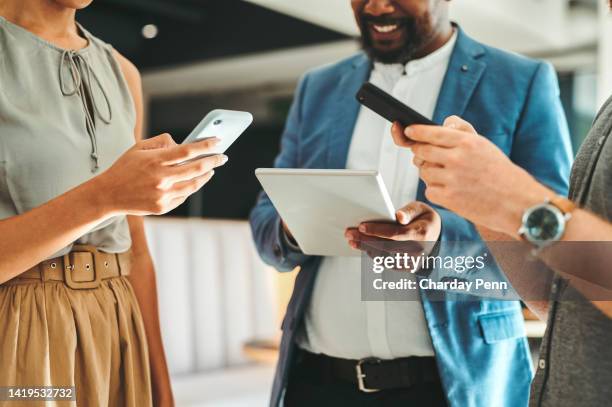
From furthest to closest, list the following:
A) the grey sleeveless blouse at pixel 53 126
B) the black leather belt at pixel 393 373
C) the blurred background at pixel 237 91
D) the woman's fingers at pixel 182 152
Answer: the blurred background at pixel 237 91
the black leather belt at pixel 393 373
the grey sleeveless blouse at pixel 53 126
the woman's fingers at pixel 182 152

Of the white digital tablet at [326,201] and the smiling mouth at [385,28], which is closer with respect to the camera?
the white digital tablet at [326,201]

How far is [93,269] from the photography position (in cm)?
122

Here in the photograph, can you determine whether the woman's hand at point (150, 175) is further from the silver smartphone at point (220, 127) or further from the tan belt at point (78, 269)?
the tan belt at point (78, 269)

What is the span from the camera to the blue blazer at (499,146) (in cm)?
144

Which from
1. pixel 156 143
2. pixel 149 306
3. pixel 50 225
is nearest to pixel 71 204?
pixel 50 225

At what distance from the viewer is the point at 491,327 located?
4.81 feet

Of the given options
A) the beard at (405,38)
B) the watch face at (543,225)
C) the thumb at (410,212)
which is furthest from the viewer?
the beard at (405,38)

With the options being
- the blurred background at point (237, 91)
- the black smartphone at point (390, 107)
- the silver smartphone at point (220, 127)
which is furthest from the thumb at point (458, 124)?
the blurred background at point (237, 91)

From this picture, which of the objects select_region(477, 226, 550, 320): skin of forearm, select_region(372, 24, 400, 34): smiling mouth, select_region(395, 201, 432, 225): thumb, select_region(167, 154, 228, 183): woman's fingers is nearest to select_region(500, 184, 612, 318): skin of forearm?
select_region(477, 226, 550, 320): skin of forearm

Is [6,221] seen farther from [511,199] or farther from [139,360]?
[511,199]

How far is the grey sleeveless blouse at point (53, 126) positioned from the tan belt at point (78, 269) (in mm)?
17

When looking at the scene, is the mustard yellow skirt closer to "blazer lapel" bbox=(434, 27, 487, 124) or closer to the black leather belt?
the black leather belt

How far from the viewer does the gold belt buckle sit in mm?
1179

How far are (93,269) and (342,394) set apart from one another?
637 mm
